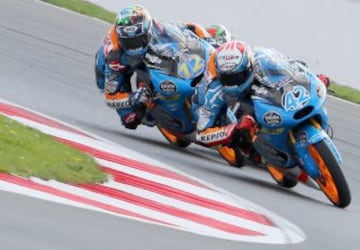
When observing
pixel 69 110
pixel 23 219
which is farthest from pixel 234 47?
pixel 23 219

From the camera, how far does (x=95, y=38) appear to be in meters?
20.3

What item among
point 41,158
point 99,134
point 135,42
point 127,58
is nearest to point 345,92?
point 127,58

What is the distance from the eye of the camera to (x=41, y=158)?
8992 millimetres

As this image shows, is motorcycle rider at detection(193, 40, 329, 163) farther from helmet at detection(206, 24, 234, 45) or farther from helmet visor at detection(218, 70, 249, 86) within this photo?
helmet at detection(206, 24, 234, 45)

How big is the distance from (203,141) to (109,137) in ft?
4.06

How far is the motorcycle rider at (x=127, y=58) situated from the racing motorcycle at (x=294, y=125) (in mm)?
1713

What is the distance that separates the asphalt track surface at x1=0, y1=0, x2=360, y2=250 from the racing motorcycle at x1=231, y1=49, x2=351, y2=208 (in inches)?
9.8

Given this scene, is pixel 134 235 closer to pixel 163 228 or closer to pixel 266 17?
pixel 163 228

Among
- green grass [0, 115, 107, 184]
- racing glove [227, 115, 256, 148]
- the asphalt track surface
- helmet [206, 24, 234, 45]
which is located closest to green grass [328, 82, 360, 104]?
the asphalt track surface

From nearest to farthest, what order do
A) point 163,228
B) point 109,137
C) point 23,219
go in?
1. point 23,219
2. point 163,228
3. point 109,137

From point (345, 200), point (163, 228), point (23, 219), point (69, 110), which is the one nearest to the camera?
point (23, 219)

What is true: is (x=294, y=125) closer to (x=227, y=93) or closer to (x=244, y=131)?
(x=244, y=131)

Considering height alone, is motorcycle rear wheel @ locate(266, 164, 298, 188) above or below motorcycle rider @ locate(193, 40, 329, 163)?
below

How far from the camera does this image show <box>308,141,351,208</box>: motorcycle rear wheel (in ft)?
33.6
